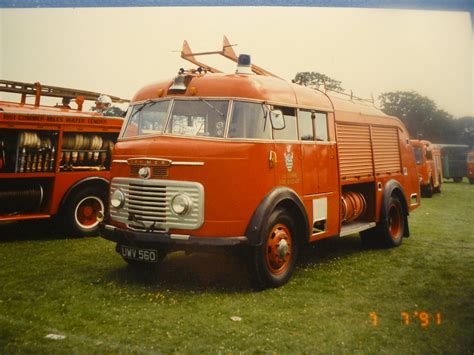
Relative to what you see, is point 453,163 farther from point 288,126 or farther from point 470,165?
point 288,126

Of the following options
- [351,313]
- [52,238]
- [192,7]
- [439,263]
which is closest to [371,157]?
[439,263]

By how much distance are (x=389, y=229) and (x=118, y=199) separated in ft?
16.0

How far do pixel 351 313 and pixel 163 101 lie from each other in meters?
3.39

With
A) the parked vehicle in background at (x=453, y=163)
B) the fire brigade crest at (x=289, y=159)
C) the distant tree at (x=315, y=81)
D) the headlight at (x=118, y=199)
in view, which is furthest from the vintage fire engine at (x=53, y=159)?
the parked vehicle in background at (x=453, y=163)

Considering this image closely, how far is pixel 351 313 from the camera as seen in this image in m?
4.51

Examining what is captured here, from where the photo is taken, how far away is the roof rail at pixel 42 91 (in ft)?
21.9

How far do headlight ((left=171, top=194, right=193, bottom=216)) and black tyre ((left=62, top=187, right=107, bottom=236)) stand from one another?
142 inches

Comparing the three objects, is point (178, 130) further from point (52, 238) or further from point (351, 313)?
point (52, 238)

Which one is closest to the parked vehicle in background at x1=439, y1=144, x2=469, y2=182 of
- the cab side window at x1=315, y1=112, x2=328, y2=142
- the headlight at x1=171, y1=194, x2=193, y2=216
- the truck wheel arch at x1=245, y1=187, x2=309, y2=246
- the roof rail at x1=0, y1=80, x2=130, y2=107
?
the cab side window at x1=315, y1=112, x2=328, y2=142

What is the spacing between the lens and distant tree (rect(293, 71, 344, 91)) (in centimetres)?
653

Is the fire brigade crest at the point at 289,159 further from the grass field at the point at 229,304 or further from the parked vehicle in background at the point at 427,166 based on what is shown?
the parked vehicle in background at the point at 427,166

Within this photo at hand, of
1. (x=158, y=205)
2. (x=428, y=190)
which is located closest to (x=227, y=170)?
(x=158, y=205)

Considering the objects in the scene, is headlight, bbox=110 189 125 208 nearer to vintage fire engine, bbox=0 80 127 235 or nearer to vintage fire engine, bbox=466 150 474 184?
vintage fire engine, bbox=0 80 127 235

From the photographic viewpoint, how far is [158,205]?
5.00 m
